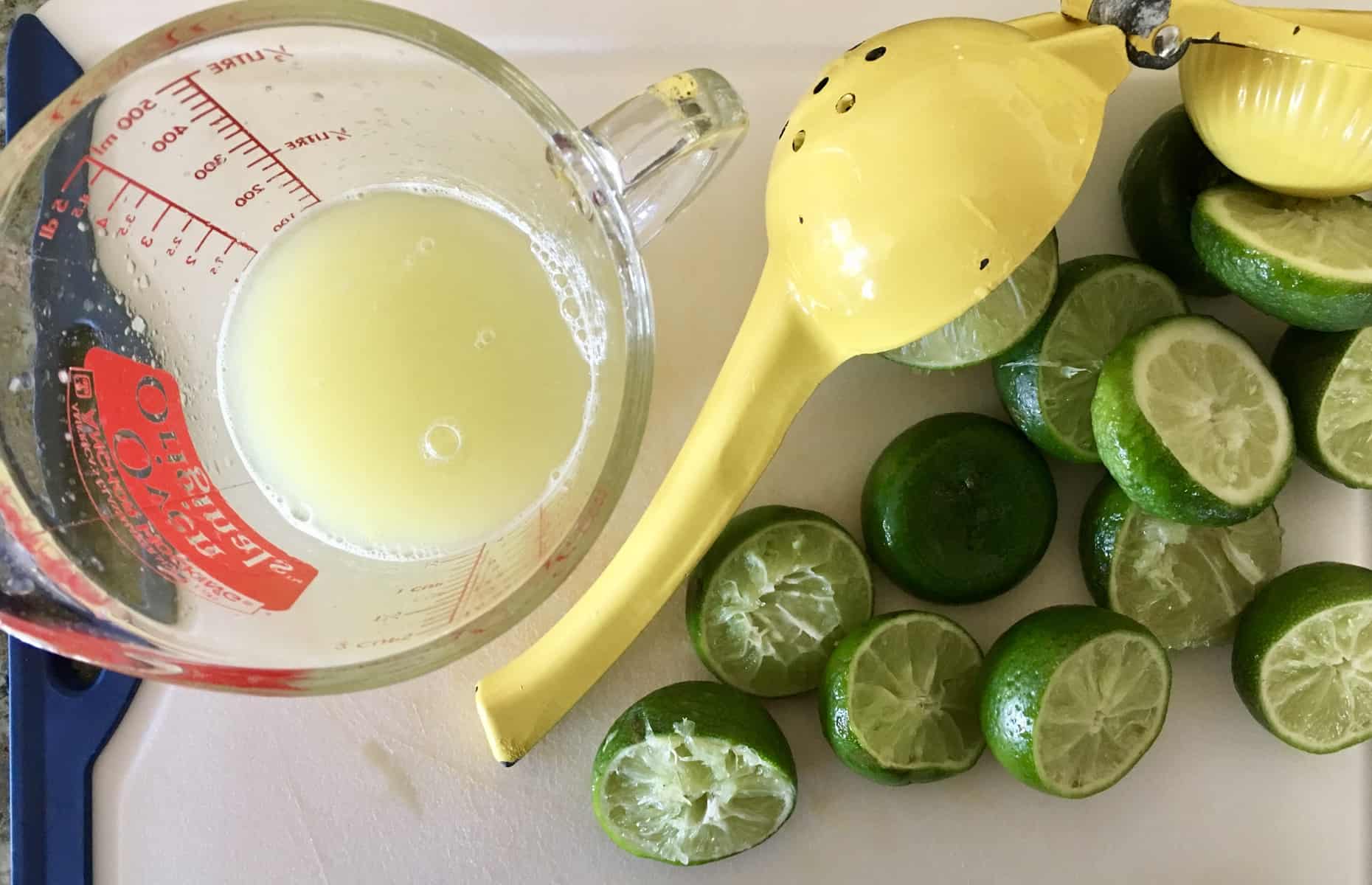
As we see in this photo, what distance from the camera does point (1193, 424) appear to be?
0.82 m

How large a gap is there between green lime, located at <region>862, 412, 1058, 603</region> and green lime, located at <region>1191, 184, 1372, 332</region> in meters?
0.23

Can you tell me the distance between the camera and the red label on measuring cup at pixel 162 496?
67 centimetres

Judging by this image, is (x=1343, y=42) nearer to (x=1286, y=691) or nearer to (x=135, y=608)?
(x=1286, y=691)

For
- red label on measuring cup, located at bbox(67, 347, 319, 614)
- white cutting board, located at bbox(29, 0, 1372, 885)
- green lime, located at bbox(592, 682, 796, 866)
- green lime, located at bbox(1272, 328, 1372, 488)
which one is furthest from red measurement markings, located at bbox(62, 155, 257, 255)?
green lime, located at bbox(1272, 328, 1372, 488)

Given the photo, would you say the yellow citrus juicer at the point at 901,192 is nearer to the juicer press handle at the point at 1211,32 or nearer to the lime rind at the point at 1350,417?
the juicer press handle at the point at 1211,32

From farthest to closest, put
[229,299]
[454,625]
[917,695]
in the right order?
1. [917,695]
2. [229,299]
3. [454,625]

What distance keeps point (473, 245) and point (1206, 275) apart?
2.11 ft

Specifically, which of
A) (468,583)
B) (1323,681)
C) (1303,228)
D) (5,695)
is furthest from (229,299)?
(1323,681)

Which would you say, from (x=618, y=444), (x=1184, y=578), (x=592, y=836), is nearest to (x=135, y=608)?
(x=618, y=444)

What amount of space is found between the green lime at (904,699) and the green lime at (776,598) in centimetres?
3

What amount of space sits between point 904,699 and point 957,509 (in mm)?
168

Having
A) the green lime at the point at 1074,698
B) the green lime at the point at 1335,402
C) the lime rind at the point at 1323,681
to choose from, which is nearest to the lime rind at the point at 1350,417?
the green lime at the point at 1335,402

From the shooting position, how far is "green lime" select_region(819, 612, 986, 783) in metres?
0.83

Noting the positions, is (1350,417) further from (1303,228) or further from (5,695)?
(5,695)
